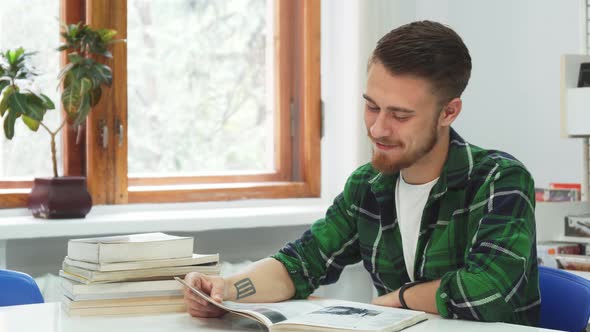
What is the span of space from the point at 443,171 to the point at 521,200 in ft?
0.57

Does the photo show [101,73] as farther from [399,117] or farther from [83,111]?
[399,117]

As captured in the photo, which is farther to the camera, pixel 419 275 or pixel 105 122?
pixel 105 122

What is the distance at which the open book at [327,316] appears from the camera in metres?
1.19

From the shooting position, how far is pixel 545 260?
2.37 m

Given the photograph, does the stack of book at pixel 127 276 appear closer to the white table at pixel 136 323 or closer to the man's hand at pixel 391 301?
the white table at pixel 136 323

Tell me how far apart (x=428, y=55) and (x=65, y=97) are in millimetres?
1320

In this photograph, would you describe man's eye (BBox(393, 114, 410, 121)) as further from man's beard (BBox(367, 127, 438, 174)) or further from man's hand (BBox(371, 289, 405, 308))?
man's hand (BBox(371, 289, 405, 308))

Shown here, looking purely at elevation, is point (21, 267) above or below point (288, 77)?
below

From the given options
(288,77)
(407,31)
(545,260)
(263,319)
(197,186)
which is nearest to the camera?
(263,319)

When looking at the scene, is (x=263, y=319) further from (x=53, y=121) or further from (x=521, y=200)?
(x=53, y=121)

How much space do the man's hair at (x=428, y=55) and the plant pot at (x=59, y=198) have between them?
1259mm

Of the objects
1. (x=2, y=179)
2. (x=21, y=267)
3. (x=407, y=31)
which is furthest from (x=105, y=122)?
(x=407, y=31)

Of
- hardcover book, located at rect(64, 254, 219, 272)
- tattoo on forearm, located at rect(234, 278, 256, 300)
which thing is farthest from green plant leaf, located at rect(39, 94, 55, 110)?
tattoo on forearm, located at rect(234, 278, 256, 300)

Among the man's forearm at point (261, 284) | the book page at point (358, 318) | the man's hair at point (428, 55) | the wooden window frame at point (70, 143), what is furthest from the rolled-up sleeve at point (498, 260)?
the wooden window frame at point (70, 143)
